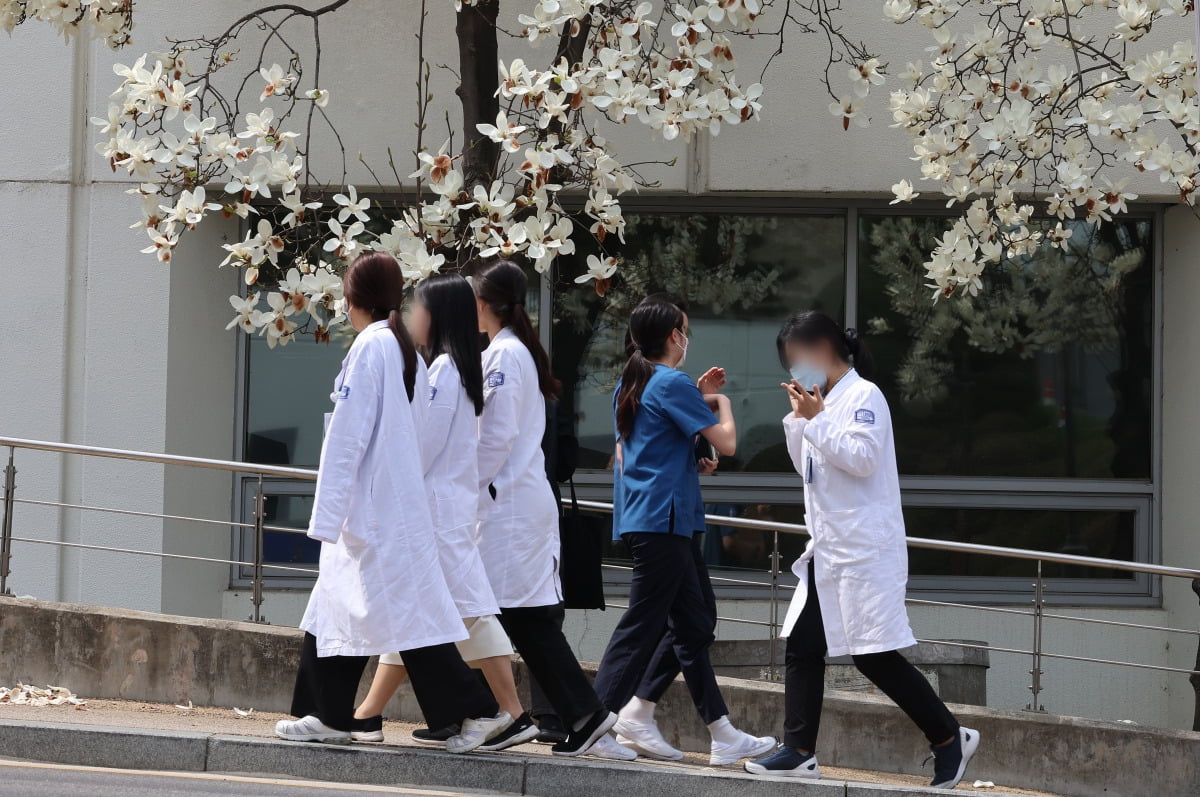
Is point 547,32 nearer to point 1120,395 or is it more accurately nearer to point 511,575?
point 511,575

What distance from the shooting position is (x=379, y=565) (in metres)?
5.38

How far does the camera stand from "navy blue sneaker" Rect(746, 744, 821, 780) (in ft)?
19.0

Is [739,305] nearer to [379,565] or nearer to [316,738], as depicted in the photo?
[379,565]

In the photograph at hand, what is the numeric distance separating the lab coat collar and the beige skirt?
5.24 feet

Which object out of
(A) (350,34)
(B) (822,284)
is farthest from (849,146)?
(A) (350,34)

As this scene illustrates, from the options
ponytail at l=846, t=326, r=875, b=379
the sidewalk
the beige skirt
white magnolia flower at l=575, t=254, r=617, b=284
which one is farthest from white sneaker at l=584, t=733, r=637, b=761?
white magnolia flower at l=575, t=254, r=617, b=284

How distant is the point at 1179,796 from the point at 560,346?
4.79 m

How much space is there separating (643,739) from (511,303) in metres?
1.88

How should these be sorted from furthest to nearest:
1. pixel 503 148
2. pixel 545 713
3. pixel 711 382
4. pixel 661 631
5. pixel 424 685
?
1. pixel 503 148
2. pixel 711 382
3. pixel 545 713
4. pixel 661 631
5. pixel 424 685

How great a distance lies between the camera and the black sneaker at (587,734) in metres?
5.68

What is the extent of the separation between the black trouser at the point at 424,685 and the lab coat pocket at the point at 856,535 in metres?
1.46

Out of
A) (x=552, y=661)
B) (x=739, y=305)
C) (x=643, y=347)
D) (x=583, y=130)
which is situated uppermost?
(x=583, y=130)

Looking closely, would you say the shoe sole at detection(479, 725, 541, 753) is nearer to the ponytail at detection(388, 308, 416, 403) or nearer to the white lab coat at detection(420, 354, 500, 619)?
the white lab coat at detection(420, 354, 500, 619)

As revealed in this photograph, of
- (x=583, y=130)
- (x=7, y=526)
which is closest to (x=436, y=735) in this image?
(x=583, y=130)
